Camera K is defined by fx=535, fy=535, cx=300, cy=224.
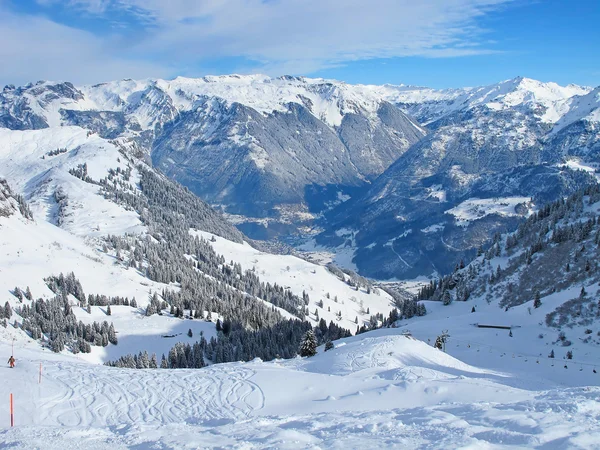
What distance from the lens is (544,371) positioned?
74688 mm

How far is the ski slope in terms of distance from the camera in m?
29.4

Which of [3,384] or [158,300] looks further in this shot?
[158,300]

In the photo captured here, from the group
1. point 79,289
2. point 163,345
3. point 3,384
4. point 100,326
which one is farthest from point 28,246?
point 3,384

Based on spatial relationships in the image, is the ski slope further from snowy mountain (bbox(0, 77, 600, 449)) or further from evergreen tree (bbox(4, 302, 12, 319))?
evergreen tree (bbox(4, 302, 12, 319))

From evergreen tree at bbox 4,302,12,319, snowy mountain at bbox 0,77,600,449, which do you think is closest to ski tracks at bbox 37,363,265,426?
snowy mountain at bbox 0,77,600,449

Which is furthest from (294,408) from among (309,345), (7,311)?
(7,311)

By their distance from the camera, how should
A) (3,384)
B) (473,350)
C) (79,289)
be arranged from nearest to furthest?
1. (3,384)
2. (473,350)
3. (79,289)

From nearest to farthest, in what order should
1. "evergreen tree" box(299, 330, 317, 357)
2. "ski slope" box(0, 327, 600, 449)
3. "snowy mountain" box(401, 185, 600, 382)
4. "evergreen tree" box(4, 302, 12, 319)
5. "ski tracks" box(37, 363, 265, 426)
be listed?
1. "ski slope" box(0, 327, 600, 449)
2. "ski tracks" box(37, 363, 265, 426)
3. "evergreen tree" box(299, 330, 317, 357)
4. "snowy mountain" box(401, 185, 600, 382)
5. "evergreen tree" box(4, 302, 12, 319)

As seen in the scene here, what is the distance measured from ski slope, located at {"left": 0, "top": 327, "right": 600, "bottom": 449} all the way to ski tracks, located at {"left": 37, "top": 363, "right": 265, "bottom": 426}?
0.10 m

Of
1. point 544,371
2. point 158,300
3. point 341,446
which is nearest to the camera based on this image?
point 341,446

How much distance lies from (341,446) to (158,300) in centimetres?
14436

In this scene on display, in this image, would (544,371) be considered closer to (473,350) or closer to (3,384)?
(473,350)

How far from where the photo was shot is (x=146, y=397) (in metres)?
48.4

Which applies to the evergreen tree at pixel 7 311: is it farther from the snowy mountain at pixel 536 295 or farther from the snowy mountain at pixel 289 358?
the snowy mountain at pixel 536 295
